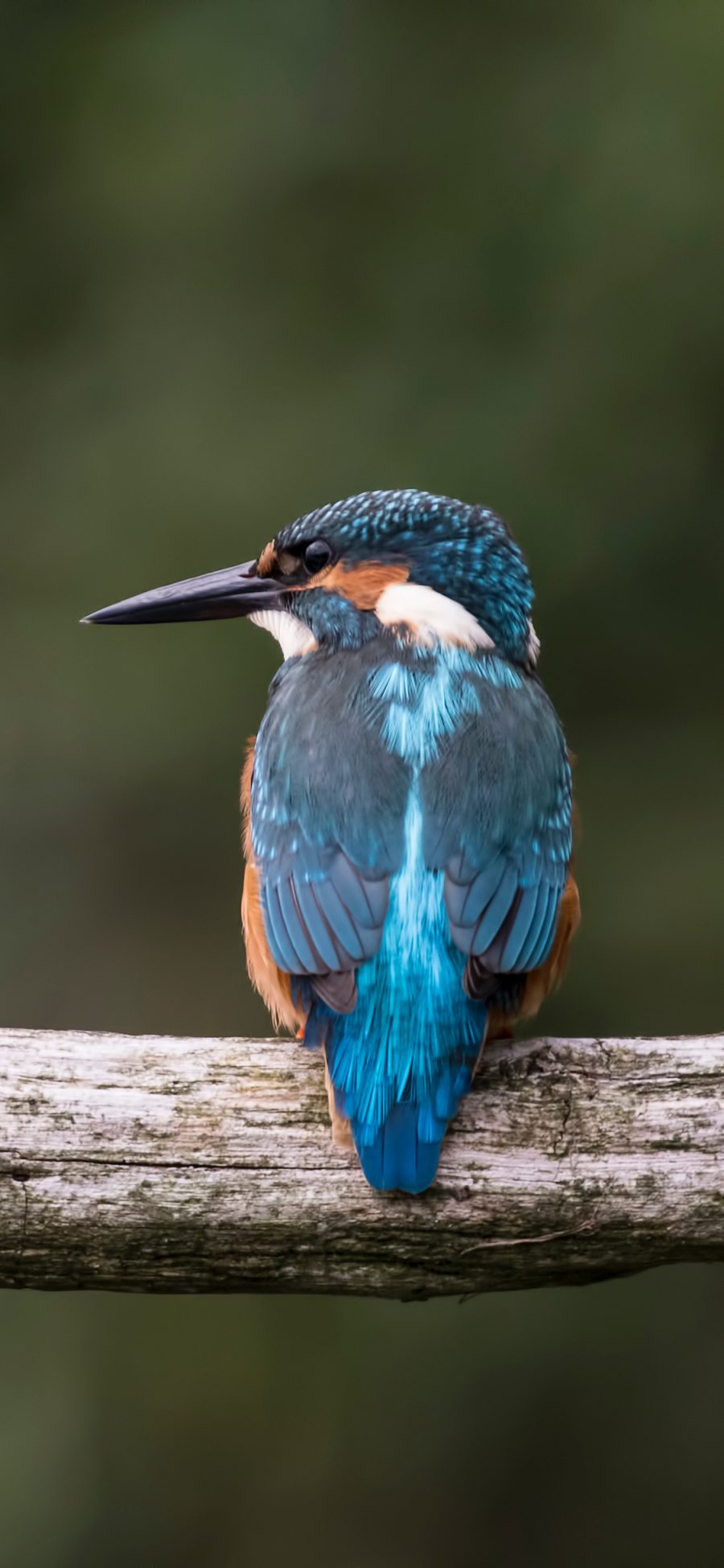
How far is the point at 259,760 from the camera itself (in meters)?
2.02

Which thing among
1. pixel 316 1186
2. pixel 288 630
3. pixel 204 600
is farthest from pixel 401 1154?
pixel 204 600

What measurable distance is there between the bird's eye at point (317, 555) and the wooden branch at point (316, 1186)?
723 millimetres

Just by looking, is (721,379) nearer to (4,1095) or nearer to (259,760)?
(259,760)

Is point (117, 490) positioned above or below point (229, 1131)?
above

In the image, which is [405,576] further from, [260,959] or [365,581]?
[260,959]

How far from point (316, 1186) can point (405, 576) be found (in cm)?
80

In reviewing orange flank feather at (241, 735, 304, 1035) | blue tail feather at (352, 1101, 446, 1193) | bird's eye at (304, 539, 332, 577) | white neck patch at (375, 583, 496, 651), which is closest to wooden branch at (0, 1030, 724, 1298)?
blue tail feather at (352, 1101, 446, 1193)

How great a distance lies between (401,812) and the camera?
181 cm

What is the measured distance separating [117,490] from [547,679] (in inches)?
40.8

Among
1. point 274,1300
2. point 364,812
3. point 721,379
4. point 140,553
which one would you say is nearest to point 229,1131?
point 364,812

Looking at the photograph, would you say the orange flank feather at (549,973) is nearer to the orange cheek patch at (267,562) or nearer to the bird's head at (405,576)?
the bird's head at (405,576)

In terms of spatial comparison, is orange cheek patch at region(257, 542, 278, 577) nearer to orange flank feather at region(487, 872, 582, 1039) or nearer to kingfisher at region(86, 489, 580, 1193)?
kingfisher at region(86, 489, 580, 1193)

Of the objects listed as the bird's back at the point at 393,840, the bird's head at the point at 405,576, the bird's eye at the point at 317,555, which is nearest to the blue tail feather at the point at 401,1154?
the bird's back at the point at 393,840

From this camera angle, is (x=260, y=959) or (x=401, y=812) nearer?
(x=401, y=812)
